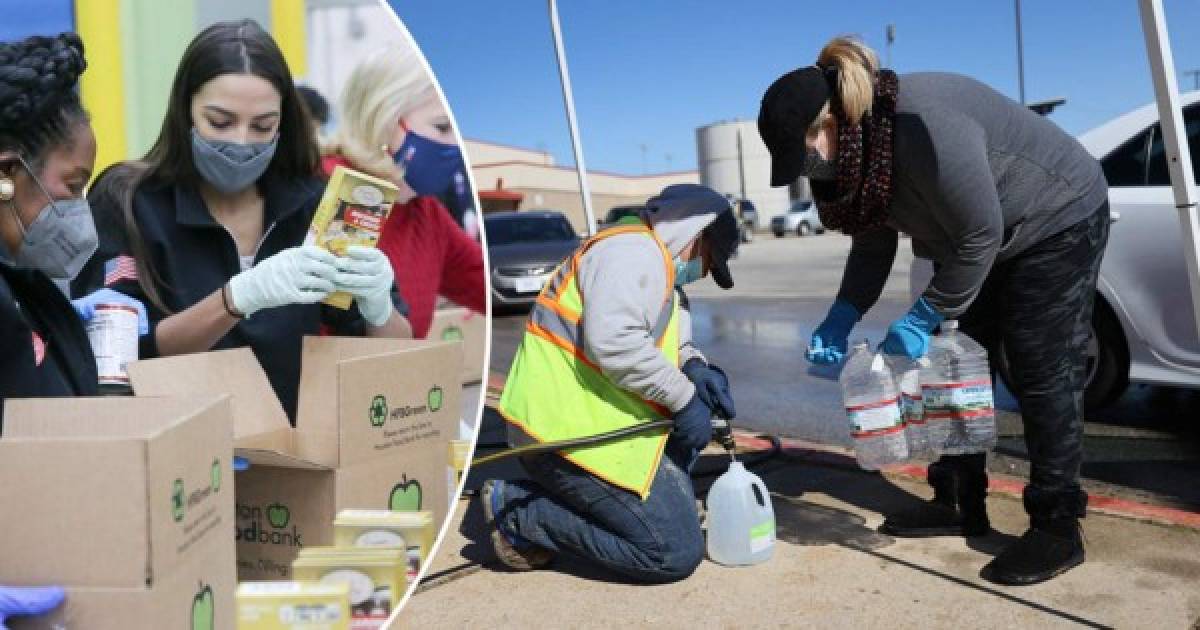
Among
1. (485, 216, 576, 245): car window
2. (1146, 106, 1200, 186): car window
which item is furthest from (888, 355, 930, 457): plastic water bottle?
(485, 216, 576, 245): car window

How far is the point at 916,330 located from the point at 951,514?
82cm

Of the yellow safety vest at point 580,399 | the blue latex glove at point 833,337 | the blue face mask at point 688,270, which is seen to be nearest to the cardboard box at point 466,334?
the yellow safety vest at point 580,399

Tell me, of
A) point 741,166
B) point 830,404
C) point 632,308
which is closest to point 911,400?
point 632,308

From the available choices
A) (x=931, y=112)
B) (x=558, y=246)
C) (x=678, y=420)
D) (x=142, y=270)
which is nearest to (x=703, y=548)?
(x=678, y=420)

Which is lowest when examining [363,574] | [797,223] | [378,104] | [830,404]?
[797,223]

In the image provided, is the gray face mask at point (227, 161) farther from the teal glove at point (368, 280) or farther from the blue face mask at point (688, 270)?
the blue face mask at point (688, 270)

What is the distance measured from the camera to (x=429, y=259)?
6.95 ft

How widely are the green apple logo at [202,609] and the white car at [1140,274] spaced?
13.6 ft

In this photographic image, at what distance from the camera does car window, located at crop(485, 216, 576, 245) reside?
12.7m

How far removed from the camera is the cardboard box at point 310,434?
1.93m

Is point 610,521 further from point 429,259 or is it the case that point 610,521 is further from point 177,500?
point 177,500

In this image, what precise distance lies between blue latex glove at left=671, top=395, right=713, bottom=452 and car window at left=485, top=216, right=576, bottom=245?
352 inches

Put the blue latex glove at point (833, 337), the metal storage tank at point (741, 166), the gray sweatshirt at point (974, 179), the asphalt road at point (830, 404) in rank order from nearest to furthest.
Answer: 1. the gray sweatshirt at point (974, 179)
2. the blue latex glove at point (833, 337)
3. the asphalt road at point (830, 404)
4. the metal storage tank at point (741, 166)

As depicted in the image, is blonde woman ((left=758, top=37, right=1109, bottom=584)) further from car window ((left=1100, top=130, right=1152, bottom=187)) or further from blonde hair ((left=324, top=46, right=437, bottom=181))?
car window ((left=1100, top=130, right=1152, bottom=187))
